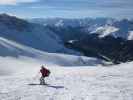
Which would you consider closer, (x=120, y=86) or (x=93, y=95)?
(x=93, y=95)

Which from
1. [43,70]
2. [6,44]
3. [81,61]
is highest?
[6,44]

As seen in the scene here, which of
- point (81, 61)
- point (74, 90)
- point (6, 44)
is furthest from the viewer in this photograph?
point (6, 44)

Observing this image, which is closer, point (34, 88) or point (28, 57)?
point (34, 88)

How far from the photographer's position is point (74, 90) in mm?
25609

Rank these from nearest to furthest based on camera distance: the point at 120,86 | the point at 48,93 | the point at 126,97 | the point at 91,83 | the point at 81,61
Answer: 1. the point at 126,97
2. the point at 48,93
3. the point at 120,86
4. the point at 91,83
5. the point at 81,61

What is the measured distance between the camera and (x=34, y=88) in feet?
86.7

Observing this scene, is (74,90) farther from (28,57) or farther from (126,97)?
(28,57)

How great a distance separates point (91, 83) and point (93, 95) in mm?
6730

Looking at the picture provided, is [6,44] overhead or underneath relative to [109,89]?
overhead

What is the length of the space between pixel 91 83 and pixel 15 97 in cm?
920

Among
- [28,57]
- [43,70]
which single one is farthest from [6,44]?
[43,70]

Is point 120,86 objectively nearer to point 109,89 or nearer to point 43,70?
point 109,89

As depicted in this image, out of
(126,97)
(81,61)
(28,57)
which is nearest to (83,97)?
(126,97)

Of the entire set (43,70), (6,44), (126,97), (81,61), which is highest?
(6,44)
